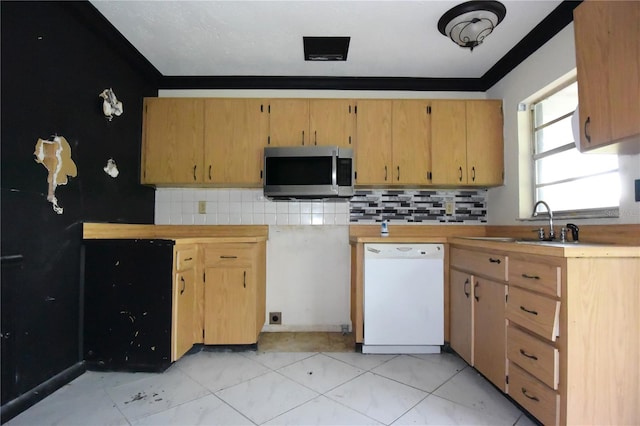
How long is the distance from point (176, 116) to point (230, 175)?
713 millimetres

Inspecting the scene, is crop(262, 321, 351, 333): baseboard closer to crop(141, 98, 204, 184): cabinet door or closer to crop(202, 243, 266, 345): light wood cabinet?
crop(202, 243, 266, 345): light wood cabinet

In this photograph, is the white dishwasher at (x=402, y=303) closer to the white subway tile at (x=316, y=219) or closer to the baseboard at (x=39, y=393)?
the white subway tile at (x=316, y=219)

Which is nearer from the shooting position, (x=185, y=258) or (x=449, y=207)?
(x=185, y=258)

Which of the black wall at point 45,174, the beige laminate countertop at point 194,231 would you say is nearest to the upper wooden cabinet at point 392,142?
the beige laminate countertop at point 194,231

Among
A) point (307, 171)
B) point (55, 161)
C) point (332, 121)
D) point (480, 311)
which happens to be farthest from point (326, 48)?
point (480, 311)

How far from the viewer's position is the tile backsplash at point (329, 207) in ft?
9.27

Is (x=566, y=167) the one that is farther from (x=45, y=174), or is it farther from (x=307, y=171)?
(x=45, y=174)

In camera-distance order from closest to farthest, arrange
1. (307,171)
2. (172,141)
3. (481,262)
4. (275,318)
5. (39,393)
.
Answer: (39,393)
(481,262)
(307,171)
(172,141)
(275,318)

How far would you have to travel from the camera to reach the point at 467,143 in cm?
261

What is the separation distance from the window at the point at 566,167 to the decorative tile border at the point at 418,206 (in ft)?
1.86

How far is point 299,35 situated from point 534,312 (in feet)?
7.33

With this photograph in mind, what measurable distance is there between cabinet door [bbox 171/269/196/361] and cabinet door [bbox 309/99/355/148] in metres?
1.50

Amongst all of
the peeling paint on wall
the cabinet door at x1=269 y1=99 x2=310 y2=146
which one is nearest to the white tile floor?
the peeling paint on wall

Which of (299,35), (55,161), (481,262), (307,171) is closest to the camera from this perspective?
(55,161)
